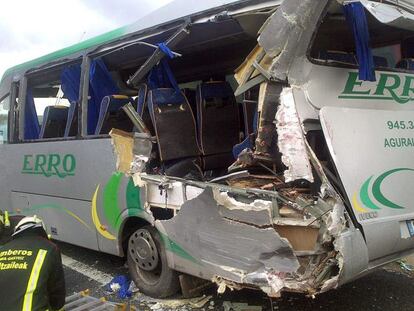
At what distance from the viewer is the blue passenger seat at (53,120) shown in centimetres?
637

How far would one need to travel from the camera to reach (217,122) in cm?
559

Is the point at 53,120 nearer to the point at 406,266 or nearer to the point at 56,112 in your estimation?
the point at 56,112

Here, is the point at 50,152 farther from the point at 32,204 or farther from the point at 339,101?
the point at 339,101

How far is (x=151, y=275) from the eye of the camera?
4883mm

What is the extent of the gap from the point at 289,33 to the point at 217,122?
2.20 meters

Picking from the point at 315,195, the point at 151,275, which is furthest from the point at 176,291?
the point at 315,195

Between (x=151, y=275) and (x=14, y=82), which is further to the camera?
(x=14, y=82)

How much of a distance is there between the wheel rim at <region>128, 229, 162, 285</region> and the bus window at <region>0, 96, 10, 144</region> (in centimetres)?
323

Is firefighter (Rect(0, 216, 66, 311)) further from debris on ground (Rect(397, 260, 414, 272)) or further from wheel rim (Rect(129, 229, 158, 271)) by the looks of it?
debris on ground (Rect(397, 260, 414, 272))

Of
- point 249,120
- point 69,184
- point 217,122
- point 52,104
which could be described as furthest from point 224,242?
point 52,104

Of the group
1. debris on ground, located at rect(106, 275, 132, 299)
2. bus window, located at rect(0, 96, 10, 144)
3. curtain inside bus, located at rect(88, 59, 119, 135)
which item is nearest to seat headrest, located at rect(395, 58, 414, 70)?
curtain inside bus, located at rect(88, 59, 119, 135)

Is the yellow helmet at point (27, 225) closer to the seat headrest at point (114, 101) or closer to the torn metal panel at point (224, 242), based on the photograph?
the torn metal panel at point (224, 242)

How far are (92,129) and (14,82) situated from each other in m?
1.99

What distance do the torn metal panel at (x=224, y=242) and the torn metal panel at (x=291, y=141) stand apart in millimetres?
487
